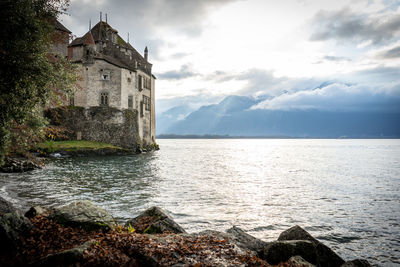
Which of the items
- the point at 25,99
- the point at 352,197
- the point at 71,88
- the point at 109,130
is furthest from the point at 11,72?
the point at 109,130

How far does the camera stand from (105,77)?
54.0m

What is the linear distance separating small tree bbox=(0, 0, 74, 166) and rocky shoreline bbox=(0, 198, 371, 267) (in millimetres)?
4358

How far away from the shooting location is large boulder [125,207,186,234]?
29.4ft

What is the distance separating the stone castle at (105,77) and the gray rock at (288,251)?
4871 centimetres

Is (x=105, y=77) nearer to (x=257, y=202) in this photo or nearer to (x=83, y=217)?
(x=257, y=202)

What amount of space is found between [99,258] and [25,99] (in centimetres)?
913

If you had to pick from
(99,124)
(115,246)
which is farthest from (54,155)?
(115,246)

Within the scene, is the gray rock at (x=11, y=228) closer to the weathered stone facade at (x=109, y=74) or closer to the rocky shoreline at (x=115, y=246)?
the rocky shoreline at (x=115, y=246)

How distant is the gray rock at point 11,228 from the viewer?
6.36 metres

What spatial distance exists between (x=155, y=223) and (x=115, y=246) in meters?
2.81

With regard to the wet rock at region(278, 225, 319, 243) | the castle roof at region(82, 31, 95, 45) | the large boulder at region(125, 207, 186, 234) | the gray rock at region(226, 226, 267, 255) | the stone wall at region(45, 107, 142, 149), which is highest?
the castle roof at region(82, 31, 95, 45)

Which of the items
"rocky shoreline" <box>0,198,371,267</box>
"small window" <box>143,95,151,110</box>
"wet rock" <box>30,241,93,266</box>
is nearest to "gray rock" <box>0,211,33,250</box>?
"rocky shoreline" <box>0,198,371,267</box>

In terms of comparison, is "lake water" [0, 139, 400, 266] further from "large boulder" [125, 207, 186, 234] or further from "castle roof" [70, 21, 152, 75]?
"castle roof" [70, 21, 152, 75]

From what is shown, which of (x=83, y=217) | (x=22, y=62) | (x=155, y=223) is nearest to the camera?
(x=83, y=217)
